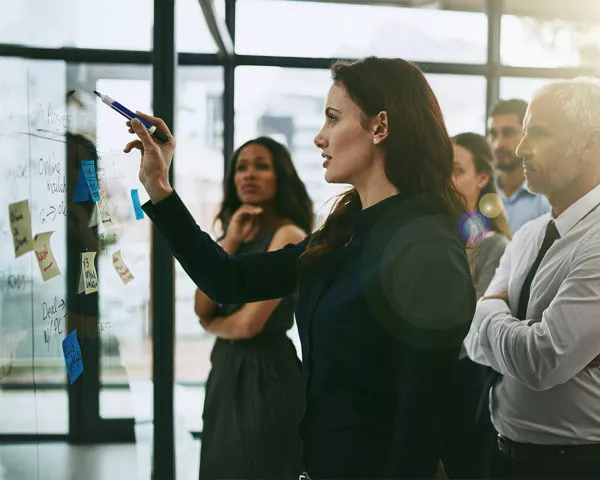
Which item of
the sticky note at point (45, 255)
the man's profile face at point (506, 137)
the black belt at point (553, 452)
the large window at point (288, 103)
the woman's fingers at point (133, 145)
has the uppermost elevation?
the large window at point (288, 103)

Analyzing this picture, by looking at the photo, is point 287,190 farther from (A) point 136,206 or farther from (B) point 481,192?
(A) point 136,206

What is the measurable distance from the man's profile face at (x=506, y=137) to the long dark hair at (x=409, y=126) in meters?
1.56

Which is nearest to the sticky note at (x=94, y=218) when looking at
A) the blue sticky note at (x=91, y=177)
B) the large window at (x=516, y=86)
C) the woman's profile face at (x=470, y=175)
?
the blue sticky note at (x=91, y=177)

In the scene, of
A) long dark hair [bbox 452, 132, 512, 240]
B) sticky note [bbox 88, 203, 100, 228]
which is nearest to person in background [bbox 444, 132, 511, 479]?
long dark hair [bbox 452, 132, 512, 240]

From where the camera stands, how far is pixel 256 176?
2.38m

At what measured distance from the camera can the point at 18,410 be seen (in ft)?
3.13

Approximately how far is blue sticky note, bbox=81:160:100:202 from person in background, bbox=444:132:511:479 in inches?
38.1

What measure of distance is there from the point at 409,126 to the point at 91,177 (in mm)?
630

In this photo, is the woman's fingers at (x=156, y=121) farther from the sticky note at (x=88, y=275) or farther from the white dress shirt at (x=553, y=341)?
the white dress shirt at (x=553, y=341)

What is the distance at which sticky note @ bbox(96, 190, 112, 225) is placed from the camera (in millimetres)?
1317

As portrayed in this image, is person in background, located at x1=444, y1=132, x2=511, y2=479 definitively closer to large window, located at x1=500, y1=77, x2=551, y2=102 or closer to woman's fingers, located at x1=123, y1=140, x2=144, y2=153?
woman's fingers, located at x1=123, y1=140, x2=144, y2=153

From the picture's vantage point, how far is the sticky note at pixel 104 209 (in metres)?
1.32

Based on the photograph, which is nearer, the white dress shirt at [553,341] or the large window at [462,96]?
the white dress shirt at [553,341]

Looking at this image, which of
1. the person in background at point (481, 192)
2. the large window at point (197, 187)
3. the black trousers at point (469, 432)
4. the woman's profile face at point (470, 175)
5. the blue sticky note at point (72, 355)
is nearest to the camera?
the blue sticky note at point (72, 355)
